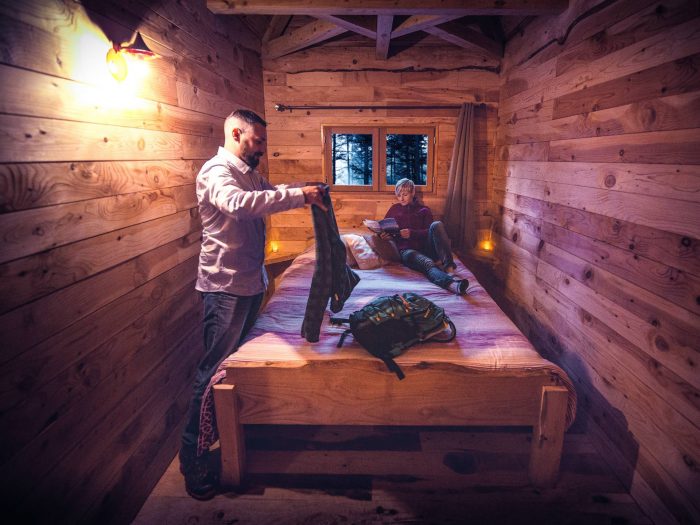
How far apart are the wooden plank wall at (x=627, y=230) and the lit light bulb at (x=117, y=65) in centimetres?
265

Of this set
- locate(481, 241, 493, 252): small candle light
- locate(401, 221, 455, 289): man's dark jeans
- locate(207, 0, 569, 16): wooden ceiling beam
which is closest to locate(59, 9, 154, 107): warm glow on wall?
locate(207, 0, 569, 16): wooden ceiling beam

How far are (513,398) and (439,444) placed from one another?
629 mm

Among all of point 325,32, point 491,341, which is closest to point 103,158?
point 491,341

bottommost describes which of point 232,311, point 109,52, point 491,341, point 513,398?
point 513,398

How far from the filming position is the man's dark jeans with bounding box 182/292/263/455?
6.86 feet

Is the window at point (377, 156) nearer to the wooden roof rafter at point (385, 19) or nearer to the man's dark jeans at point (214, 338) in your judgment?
the wooden roof rafter at point (385, 19)

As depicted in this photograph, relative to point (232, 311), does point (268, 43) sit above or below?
above

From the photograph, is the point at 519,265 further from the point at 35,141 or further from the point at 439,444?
the point at 35,141

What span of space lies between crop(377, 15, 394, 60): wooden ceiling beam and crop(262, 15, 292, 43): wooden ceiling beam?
3.49ft

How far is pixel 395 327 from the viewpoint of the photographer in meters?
2.10

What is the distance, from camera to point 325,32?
12.9ft

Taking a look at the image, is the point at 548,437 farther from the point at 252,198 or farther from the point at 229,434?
the point at 252,198

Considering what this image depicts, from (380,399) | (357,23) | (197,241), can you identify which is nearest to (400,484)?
(380,399)

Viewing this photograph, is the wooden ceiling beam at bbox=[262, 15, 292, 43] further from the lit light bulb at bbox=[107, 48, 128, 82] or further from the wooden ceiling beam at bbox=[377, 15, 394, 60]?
the lit light bulb at bbox=[107, 48, 128, 82]
